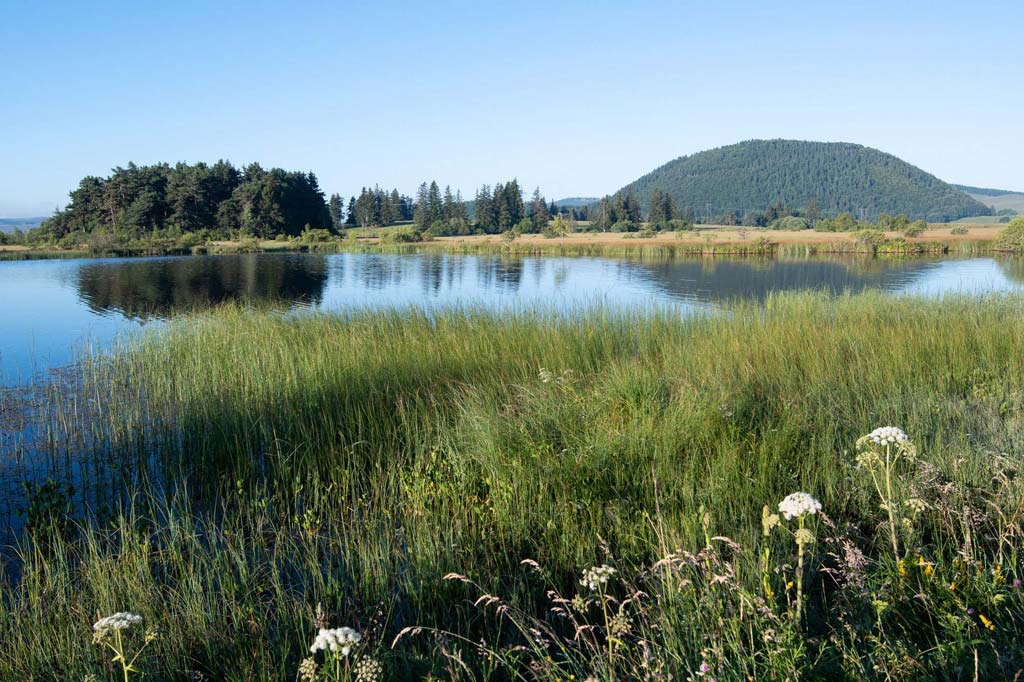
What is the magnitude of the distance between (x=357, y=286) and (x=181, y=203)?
4542 centimetres

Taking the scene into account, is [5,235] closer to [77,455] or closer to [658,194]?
[77,455]

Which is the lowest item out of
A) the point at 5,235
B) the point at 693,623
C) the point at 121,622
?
the point at 693,623

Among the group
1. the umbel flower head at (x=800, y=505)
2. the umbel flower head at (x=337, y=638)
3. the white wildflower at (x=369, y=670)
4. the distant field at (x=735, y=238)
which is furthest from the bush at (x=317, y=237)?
the umbel flower head at (x=800, y=505)

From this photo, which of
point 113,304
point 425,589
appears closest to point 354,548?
point 425,589

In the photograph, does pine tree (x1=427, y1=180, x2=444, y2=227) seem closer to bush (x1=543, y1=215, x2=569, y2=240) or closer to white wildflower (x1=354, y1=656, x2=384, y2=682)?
bush (x1=543, y1=215, x2=569, y2=240)

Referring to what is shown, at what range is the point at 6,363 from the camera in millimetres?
10625

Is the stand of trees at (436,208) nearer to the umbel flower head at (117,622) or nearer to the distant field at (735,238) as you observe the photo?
the distant field at (735,238)

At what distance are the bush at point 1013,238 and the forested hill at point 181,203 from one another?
201 feet

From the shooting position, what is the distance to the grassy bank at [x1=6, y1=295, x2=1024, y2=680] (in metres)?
2.24

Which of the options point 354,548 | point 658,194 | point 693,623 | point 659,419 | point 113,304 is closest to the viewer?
point 693,623

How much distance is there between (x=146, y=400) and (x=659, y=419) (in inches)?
223

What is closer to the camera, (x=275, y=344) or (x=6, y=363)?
(x=275, y=344)

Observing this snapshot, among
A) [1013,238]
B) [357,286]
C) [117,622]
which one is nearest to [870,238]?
[1013,238]

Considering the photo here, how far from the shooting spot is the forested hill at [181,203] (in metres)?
60.7
